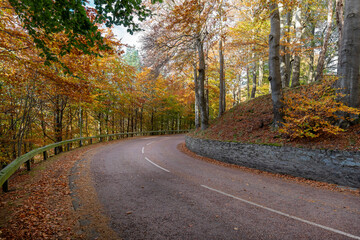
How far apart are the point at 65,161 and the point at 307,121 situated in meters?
12.1

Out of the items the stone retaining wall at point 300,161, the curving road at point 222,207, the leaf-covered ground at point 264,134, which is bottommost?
the curving road at point 222,207

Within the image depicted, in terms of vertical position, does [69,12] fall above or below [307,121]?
above

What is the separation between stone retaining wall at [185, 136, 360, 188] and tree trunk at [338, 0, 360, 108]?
287 centimetres

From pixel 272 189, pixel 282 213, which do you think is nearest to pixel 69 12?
pixel 282 213

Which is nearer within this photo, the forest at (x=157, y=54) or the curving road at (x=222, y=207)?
the curving road at (x=222, y=207)

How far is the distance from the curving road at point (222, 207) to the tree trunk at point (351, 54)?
4322 mm

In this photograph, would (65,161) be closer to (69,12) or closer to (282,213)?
(69,12)

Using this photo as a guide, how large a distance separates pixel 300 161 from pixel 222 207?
438 centimetres

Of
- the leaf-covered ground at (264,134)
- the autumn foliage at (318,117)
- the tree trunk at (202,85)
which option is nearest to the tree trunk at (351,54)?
the autumn foliage at (318,117)

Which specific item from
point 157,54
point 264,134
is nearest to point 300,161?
point 264,134

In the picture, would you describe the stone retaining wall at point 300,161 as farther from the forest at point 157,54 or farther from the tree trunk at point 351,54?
the tree trunk at point 351,54

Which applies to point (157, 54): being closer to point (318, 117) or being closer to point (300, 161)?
point (318, 117)

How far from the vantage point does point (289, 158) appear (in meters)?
7.09

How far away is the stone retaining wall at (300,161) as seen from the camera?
5694 mm
